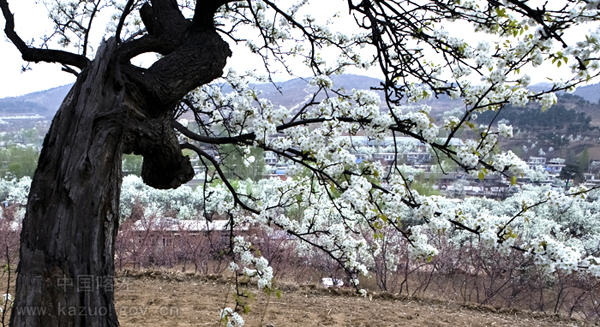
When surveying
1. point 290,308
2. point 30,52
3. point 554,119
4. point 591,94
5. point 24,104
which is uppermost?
point 591,94

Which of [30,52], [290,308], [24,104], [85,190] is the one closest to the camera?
[85,190]

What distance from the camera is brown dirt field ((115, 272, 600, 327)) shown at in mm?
3332

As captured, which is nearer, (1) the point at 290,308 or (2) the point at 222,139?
(2) the point at 222,139

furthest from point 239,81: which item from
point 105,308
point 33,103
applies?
point 33,103

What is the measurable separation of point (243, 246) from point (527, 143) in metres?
8.59

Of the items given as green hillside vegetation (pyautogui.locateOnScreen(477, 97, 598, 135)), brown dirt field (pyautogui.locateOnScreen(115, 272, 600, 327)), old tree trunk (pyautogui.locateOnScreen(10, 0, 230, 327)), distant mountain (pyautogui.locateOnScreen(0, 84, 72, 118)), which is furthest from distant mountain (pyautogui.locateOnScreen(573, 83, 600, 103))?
distant mountain (pyautogui.locateOnScreen(0, 84, 72, 118))

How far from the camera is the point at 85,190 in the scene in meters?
1.51

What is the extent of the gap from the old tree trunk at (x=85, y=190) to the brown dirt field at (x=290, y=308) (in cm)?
180

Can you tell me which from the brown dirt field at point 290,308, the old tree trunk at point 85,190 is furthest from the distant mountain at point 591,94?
the old tree trunk at point 85,190

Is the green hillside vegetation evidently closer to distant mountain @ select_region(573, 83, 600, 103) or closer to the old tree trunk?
distant mountain @ select_region(573, 83, 600, 103)

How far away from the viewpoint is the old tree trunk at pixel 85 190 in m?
1.44

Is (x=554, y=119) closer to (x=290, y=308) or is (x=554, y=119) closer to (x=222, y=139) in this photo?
(x=290, y=308)

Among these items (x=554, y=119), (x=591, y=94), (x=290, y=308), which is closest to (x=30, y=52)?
(x=290, y=308)

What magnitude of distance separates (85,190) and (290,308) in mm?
2651
